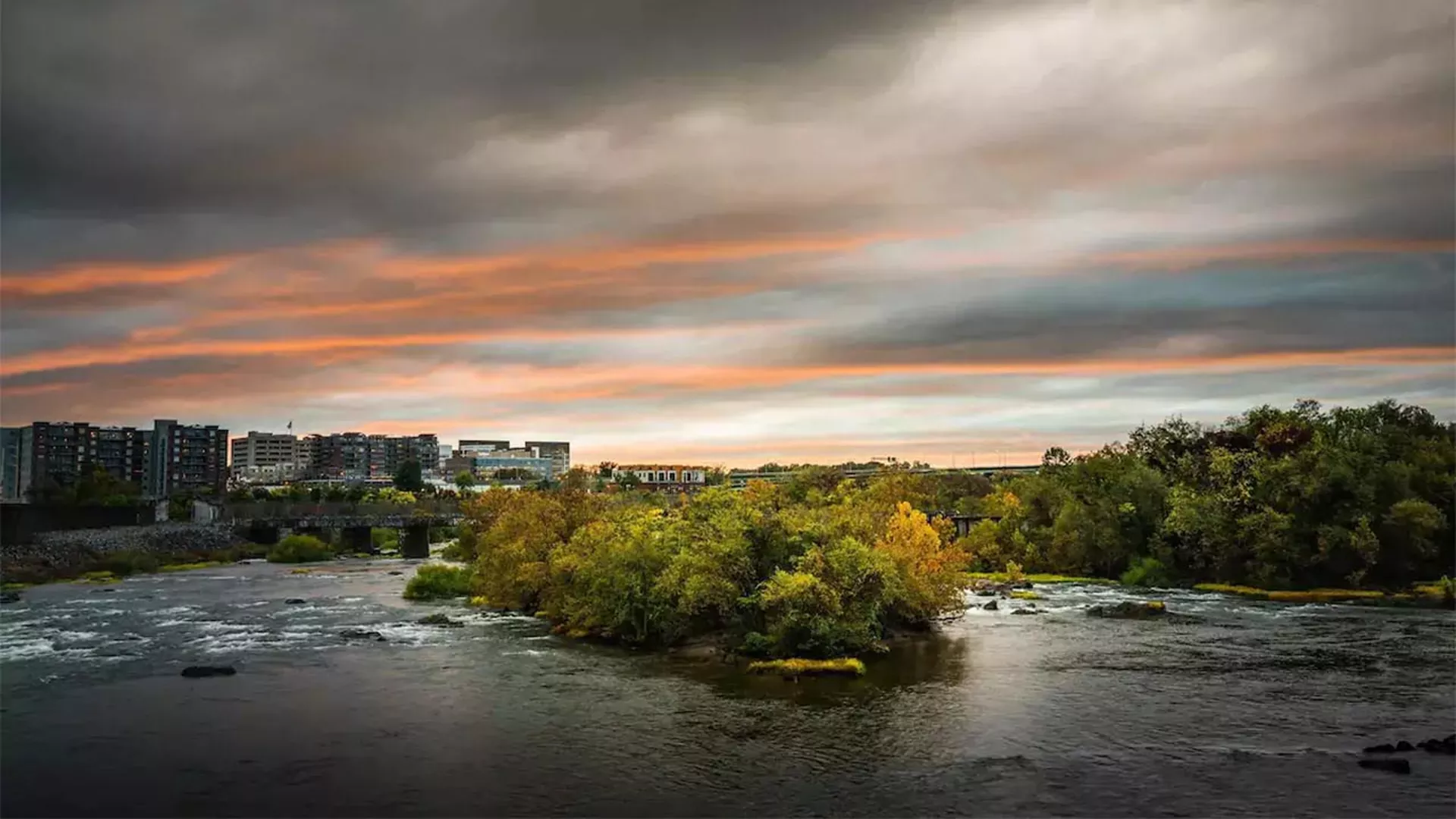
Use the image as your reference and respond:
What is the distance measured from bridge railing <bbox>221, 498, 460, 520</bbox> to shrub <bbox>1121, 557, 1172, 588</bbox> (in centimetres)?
10014

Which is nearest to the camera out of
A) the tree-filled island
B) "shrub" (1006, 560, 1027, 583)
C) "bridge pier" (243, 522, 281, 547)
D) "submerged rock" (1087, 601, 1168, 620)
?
the tree-filled island

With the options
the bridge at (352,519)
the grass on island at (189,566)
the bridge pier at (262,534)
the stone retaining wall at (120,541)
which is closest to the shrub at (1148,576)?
the bridge at (352,519)

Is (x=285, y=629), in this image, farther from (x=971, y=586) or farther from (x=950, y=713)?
(x=971, y=586)

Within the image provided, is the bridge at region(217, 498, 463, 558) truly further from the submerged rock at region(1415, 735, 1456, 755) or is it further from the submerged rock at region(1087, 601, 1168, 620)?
the submerged rock at region(1415, 735, 1456, 755)

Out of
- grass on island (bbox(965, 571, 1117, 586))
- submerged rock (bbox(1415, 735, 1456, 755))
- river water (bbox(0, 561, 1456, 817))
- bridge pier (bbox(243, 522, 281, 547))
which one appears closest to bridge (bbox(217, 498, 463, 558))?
bridge pier (bbox(243, 522, 281, 547))

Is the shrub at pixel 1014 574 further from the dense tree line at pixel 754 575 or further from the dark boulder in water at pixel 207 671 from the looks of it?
the dark boulder in water at pixel 207 671

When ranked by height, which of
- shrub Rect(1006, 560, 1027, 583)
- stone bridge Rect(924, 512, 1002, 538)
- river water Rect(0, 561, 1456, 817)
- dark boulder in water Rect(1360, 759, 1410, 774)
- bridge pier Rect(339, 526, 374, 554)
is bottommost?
bridge pier Rect(339, 526, 374, 554)

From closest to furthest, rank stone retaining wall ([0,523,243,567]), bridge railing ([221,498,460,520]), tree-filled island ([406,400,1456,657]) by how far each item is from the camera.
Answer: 1. tree-filled island ([406,400,1456,657])
2. stone retaining wall ([0,523,243,567])
3. bridge railing ([221,498,460,520])

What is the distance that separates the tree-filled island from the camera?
5306 centimetres

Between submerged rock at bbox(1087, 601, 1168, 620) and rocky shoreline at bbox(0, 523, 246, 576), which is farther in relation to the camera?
rocky shoreline at bbox(0, 523, 246, 576)

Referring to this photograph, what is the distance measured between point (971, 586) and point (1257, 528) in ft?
82.3

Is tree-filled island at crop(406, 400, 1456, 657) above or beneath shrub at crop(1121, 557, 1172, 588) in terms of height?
above

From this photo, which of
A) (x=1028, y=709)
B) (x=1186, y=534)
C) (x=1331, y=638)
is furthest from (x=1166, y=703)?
(x=1186, y=534)

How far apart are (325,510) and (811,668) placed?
5423 inches
